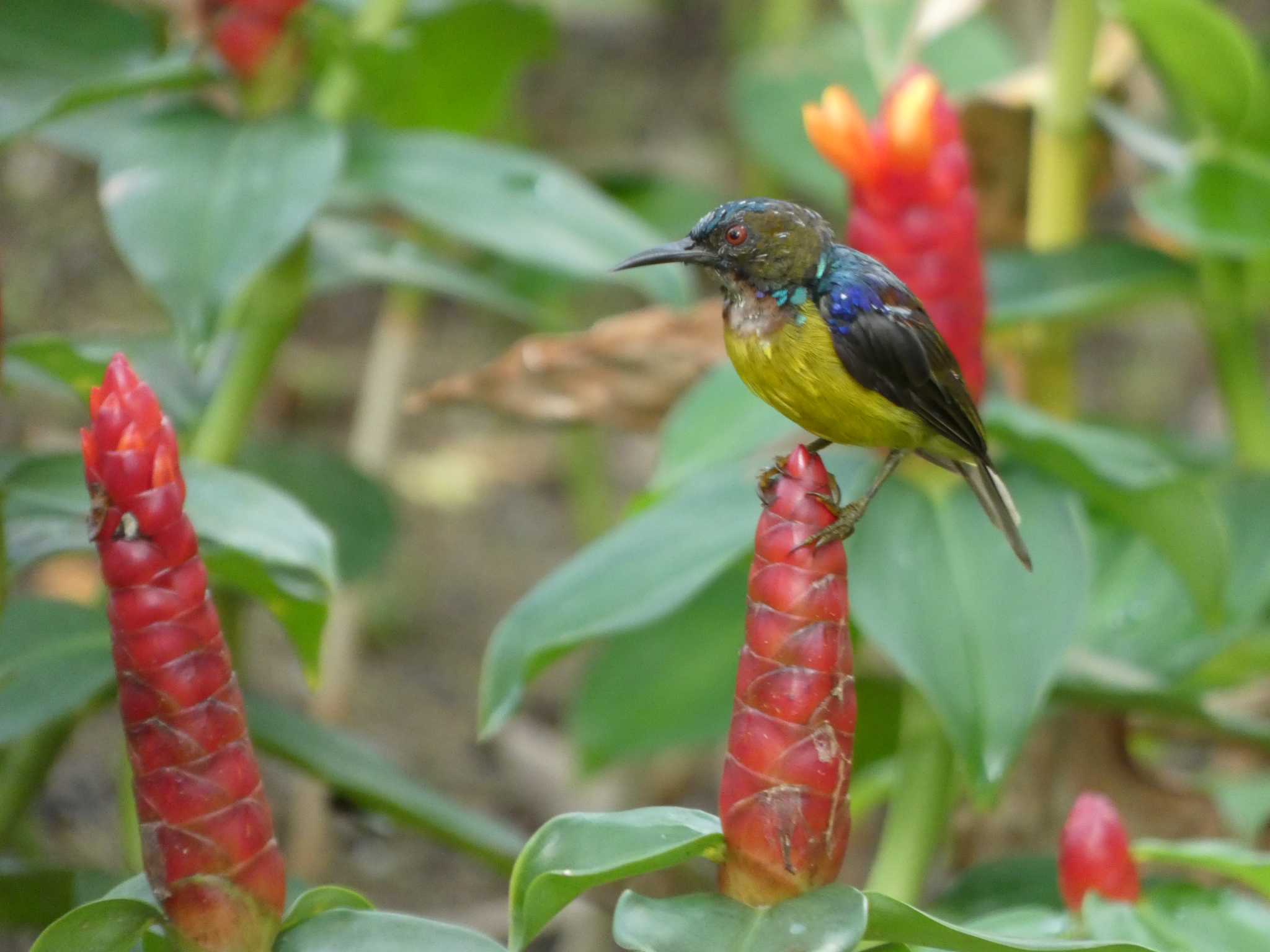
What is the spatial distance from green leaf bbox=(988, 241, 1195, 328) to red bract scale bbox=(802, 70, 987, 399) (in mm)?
341

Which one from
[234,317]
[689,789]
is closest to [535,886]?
[234,317]

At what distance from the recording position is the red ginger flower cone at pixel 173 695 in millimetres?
816

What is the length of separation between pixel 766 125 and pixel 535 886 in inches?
82.5

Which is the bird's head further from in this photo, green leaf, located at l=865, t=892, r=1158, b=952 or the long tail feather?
green leaf, located at l=865, t=892, r=1158, b=952

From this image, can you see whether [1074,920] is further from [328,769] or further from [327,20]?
[327,20]

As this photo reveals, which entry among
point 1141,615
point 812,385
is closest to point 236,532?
point 812,385

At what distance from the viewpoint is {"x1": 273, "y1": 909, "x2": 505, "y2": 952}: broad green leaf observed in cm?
84

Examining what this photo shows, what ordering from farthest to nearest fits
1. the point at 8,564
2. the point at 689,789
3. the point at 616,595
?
the point at 689,789 → the point at 616,595 → the point at 8,564

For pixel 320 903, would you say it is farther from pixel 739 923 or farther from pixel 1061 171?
pixel 1061 171

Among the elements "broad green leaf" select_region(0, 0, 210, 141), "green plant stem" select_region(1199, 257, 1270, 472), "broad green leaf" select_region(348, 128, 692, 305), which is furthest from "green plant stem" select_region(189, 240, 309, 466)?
"green plant stem" select_region(1199, 257, 1270, 472)

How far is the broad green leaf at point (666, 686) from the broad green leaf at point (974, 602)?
43 cm

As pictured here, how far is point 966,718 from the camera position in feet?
4.08

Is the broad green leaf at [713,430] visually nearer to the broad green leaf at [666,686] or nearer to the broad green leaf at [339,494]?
the broad green leaf at [666,686]

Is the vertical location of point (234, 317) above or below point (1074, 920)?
above
